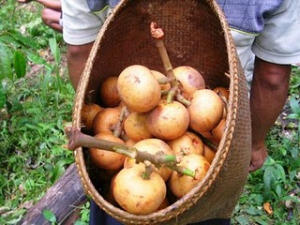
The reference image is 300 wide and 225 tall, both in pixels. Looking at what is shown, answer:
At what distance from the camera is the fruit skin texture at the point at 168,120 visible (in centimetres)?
139

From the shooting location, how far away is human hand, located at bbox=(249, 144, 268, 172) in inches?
99.0

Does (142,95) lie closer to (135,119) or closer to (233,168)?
(135,119)

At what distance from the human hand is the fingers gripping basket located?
891 mm

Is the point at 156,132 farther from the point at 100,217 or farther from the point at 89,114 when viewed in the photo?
the point at 100,217

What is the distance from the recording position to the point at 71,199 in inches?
95.6

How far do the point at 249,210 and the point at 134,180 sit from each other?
4.61 ft

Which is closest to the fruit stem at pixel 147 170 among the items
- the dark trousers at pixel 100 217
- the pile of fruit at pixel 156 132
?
the pile of fruit at pixel 156 132

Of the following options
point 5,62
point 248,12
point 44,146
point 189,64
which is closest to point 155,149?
point 189,64

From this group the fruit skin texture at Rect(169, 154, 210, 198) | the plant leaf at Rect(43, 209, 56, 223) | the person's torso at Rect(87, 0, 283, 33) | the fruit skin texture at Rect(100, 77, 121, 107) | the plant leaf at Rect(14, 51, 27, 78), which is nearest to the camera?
the fruit skin texture at Rect(169, 154, 210, 198)

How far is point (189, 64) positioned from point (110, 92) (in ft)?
1.07

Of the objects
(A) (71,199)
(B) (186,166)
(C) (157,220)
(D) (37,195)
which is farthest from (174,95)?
(D) (37,195)

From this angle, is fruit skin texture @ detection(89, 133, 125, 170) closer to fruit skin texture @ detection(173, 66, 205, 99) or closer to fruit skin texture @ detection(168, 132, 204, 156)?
fruit skin texture @ detection(168, 132, 204, 156)

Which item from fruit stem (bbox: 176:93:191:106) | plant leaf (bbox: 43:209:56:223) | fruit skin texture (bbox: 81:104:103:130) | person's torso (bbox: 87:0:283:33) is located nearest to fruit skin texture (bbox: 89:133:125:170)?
fruit skin texture (bbox: 81:104:103:130)

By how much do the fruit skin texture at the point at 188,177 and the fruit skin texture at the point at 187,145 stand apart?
1.5 inches
